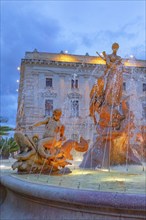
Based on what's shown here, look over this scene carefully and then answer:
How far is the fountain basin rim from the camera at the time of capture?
9.62ft

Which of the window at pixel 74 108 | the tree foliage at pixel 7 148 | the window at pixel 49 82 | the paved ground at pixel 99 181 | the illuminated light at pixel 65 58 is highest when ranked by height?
the illuminated light at pixel 65 58

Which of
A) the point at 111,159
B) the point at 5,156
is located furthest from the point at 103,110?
the point at 5,156

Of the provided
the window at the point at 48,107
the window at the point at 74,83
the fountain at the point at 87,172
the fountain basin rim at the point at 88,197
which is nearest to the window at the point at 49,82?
the window at the point at 48,107

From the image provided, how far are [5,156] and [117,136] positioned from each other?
1578 centimetres

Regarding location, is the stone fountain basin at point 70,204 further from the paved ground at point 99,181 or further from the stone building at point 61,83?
the stone building at point 61,83

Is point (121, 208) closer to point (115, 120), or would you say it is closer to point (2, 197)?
point (2, 197)

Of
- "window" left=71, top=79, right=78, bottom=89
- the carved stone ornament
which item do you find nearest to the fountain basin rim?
the carved stone ornament

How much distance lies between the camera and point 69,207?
3.43 metres

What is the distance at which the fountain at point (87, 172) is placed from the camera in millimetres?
3174

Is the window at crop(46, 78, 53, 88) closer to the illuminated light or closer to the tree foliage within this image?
the illuminated light

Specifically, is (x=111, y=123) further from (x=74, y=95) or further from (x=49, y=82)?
(x=49, y=82)

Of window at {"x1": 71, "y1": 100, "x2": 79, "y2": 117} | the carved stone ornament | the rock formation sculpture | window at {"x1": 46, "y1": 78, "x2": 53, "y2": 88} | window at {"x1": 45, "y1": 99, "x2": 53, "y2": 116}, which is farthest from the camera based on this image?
window at {"x1": 46, "y1": 78, "x2": 53, "y2": 88}

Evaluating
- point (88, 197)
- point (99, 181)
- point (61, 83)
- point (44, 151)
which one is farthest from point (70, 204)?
point (61, 83)

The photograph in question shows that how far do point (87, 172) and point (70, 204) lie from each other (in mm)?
4030
